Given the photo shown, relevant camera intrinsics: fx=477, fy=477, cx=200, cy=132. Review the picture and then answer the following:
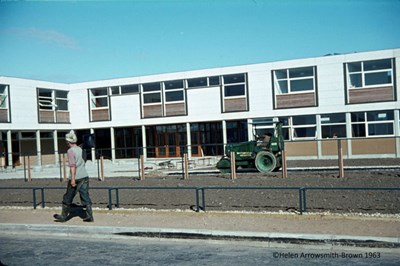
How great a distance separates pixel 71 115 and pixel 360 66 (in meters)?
24.4

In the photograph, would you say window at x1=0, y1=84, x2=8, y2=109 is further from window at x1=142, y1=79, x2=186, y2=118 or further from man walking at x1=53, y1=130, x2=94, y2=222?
man walking at x1=53, y1=130, x2=94, y2=222

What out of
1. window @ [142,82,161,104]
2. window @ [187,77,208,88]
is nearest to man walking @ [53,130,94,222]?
window @ [187,77,208,88]

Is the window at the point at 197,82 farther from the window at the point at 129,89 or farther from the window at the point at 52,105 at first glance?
the window at the point at 52,105

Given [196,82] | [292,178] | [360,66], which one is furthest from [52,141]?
[292,178]

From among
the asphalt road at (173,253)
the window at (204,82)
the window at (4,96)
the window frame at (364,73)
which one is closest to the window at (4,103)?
the window at (4,96)

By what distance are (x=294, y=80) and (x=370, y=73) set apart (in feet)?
17.0

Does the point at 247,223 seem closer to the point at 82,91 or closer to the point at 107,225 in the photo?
the point at 107,225

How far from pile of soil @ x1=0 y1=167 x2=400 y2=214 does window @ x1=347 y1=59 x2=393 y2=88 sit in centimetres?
1606

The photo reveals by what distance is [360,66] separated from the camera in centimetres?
3231

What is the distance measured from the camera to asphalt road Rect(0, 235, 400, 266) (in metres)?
7.43

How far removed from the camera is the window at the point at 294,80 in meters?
33.8

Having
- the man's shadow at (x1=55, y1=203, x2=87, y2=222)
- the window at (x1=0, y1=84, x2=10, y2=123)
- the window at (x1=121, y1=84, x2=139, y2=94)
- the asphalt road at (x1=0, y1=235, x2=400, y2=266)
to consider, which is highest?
the window at (x1=121, y1=84, x2=139, y2=94)

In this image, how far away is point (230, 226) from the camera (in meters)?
9.70

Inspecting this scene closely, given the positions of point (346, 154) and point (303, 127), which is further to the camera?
point (303, 127)
